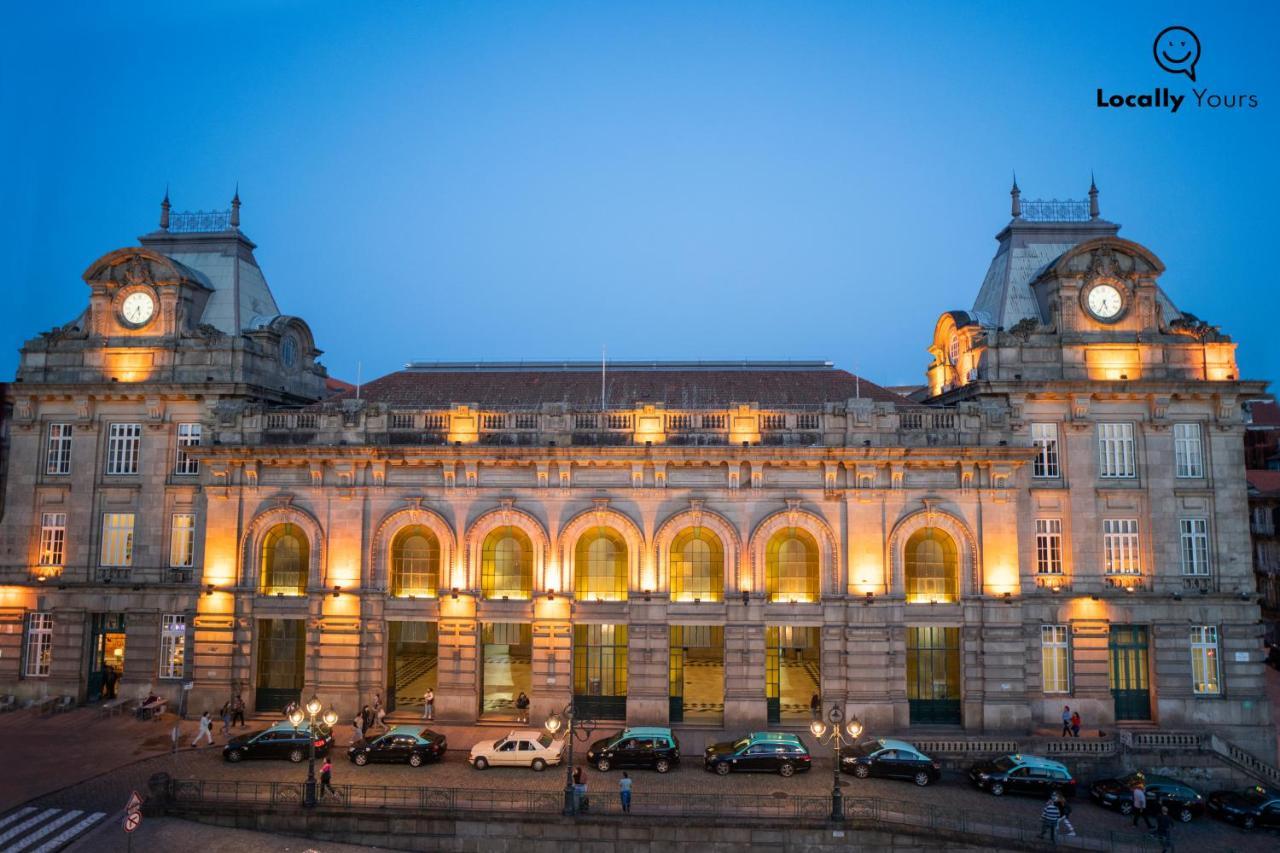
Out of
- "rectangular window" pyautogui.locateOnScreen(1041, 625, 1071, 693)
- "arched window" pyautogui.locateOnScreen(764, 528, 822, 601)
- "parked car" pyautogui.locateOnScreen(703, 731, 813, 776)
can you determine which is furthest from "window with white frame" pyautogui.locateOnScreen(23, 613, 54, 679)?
"rectangular window" pyautogui.locateOnScreen(1041, 625, 1071, 693)

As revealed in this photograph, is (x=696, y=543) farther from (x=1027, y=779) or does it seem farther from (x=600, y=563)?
(x=1027, y=779)

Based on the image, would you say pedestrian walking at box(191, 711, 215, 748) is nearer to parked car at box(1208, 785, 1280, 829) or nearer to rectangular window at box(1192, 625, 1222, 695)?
parked car at box(1208, 785, 1280, 829)

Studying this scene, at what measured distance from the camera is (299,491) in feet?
121

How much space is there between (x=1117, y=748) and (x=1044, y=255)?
2318 cm

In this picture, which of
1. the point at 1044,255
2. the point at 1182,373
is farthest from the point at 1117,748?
the point at 1044,255

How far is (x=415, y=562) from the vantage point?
3669cm

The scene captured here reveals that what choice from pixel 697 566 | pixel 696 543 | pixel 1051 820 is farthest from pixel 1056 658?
pixel 696 543

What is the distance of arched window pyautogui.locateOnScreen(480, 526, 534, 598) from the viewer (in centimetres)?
3619

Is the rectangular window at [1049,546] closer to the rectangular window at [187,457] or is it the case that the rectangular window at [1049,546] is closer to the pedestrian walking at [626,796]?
the pedestrian walking at [626,796]

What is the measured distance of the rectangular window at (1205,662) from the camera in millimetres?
36812

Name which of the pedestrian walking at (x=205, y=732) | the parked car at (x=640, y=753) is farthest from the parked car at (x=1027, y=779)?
the pedestrian walking at (x=205, y=732)

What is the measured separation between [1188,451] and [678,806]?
28.0 meters

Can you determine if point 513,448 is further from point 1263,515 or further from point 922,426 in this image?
point 1263,515

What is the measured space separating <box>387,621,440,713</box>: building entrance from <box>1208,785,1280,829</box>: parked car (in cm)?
2908
